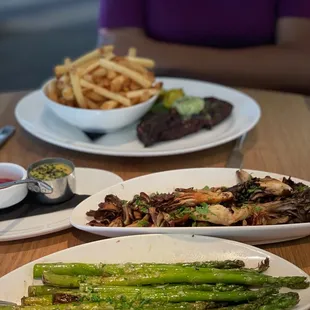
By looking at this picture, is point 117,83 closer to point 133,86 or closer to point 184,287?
point 133,86

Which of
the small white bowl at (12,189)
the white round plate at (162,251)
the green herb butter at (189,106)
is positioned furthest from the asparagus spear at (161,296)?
the green herb butter at (189,106)

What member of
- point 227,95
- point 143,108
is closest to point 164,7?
point 227,95

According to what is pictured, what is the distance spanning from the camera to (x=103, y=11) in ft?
9.95

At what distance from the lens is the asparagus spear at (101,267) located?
1190mm

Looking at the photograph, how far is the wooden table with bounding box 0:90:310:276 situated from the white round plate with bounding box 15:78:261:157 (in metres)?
0.05

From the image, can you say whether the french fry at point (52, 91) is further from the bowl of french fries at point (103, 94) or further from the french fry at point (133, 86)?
the french fry at point (133, 86)

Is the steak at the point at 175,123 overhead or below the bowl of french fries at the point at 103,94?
below

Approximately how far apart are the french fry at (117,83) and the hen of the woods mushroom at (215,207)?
0.60 metres

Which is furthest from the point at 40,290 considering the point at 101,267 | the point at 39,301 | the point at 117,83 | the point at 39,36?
the point at 39,36

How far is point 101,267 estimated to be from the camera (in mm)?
1202

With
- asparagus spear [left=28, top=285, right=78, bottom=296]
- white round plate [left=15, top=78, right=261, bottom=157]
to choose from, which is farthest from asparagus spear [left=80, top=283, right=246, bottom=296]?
white round plate [left=15, top=78, right=261, bottom=157]

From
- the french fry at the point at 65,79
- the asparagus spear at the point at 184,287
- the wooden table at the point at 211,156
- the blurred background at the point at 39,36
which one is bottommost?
the blurred background at the point at 39,36

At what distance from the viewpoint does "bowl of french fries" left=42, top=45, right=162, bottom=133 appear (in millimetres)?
1861

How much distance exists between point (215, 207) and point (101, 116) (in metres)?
0.70
